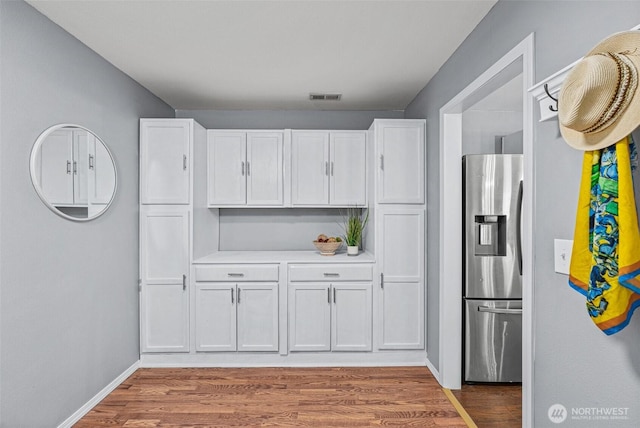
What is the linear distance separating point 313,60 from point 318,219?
1931mm

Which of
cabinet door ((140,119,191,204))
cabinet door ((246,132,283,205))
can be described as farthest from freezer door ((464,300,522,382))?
cabinet door ((140,119,191,204))

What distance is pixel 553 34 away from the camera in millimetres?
1693

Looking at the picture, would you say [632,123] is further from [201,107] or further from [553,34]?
[201,107]

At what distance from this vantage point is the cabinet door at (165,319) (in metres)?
3.65

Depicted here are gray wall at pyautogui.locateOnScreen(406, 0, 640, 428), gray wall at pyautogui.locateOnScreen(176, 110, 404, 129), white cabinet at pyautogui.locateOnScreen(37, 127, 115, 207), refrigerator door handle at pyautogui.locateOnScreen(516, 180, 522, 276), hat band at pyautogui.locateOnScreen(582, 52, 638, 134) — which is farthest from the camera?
gray wall at pyautogui.locateOnScreen(176, 110, 404, 129)

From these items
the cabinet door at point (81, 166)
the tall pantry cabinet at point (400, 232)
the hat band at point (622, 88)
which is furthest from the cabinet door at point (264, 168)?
the hat band at point (622, 88)

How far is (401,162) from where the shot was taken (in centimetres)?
369

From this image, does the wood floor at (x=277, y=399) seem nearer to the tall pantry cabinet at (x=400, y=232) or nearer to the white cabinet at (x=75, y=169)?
the tall pantry cabinet at (x=400, y=232)

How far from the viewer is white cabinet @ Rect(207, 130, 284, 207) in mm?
4055

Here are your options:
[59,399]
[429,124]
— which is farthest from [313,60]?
[59,399]

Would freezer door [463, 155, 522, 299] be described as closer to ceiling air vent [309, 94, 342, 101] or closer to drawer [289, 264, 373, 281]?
drawer [289, 264, 373, 281]

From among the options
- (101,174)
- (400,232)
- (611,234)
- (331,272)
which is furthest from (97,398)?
(611,234)

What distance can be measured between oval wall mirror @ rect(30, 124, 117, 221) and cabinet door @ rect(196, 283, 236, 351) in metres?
1.18

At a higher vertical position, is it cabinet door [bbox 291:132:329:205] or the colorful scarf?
cabinet door [bbox 291:132:329:205]
